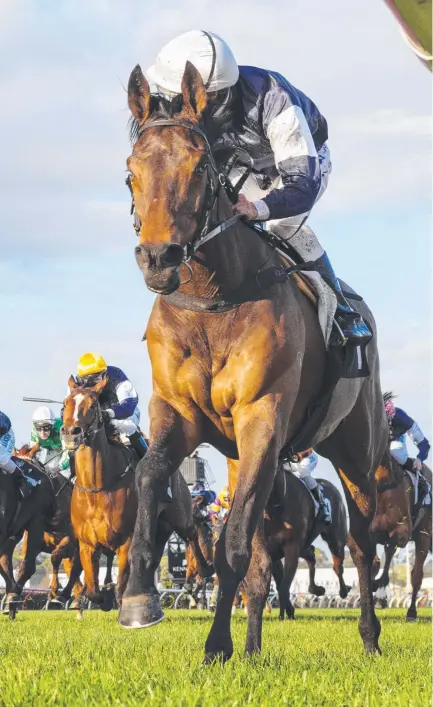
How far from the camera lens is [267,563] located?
7371 millimetres

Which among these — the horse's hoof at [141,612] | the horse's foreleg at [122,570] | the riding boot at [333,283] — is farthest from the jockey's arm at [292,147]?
the horse's foreleg at [122,570]

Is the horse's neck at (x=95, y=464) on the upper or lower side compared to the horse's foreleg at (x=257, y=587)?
upper

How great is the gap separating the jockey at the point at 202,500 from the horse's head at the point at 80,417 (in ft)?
40.2

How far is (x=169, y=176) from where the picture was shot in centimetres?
571

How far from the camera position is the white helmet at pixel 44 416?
19406 mm

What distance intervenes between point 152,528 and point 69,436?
23.6 feet

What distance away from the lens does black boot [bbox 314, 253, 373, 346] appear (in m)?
7.44

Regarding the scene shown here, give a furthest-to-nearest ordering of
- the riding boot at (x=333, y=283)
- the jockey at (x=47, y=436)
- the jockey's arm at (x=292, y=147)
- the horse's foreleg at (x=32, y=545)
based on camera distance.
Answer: the jockey at (x=47, y=436) < the horse's foreleg at (x=32, y=545) < the riding boot at (x=333, y=283) < the jockey's arm at (x=292, y=147)

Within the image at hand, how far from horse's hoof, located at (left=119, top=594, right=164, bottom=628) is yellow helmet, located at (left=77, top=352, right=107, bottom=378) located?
8919mm

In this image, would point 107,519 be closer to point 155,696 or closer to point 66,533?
point 66,533

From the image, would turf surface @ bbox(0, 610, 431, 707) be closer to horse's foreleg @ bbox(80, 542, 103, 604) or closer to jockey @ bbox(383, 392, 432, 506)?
horse's foreleg @ bbox(80, 542, 103, 604)

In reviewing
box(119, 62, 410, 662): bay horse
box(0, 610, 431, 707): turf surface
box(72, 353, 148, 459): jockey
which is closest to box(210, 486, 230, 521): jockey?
box(72, 353, 148, 459): jockey

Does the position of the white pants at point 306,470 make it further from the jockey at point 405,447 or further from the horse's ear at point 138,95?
the horse's ear at point 138,95

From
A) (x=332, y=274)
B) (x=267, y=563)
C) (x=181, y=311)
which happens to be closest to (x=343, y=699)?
(x=181, y=311)
